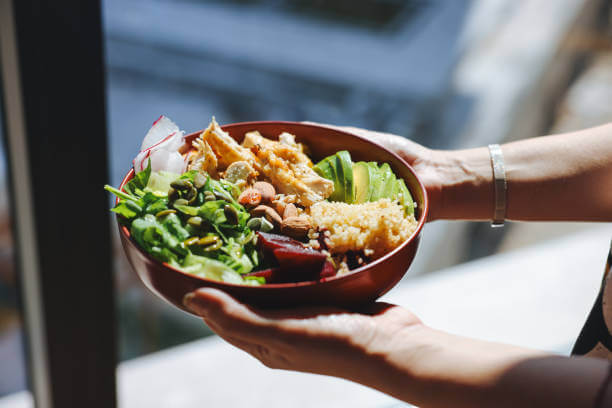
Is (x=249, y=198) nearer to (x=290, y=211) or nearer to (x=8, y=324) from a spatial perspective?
(x=290, y=211)

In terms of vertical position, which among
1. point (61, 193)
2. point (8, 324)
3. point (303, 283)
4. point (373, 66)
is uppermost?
point (373, 66)

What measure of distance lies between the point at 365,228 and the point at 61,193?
0.98 m

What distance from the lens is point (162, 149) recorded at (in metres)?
0.94

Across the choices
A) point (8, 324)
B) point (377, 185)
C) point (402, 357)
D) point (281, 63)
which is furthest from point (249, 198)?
point (281, 63)

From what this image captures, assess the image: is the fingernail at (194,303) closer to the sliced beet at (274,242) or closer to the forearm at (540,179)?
the sliced beet at (274,242)

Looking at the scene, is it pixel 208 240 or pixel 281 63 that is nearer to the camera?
pixel 208 240

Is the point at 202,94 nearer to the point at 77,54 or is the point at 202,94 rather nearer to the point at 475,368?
the point at 77,54

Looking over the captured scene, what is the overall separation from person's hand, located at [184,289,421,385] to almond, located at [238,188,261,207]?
19 centimetres

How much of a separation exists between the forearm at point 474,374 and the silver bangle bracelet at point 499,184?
46cm

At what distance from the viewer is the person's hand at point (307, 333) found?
2.58 ft

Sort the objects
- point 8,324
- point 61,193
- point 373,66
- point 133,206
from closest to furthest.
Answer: point 133,206 → point 61,193 → point 8,324 → point 373,66

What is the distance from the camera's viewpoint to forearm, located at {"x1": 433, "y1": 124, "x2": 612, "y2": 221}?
3.75ft

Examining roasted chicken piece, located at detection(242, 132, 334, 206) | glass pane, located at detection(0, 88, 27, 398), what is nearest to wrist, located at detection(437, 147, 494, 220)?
roasted chicken piece, located at detection(242, 132, 334, 206)

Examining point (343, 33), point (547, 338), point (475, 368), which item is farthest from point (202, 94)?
point (475, 368)
